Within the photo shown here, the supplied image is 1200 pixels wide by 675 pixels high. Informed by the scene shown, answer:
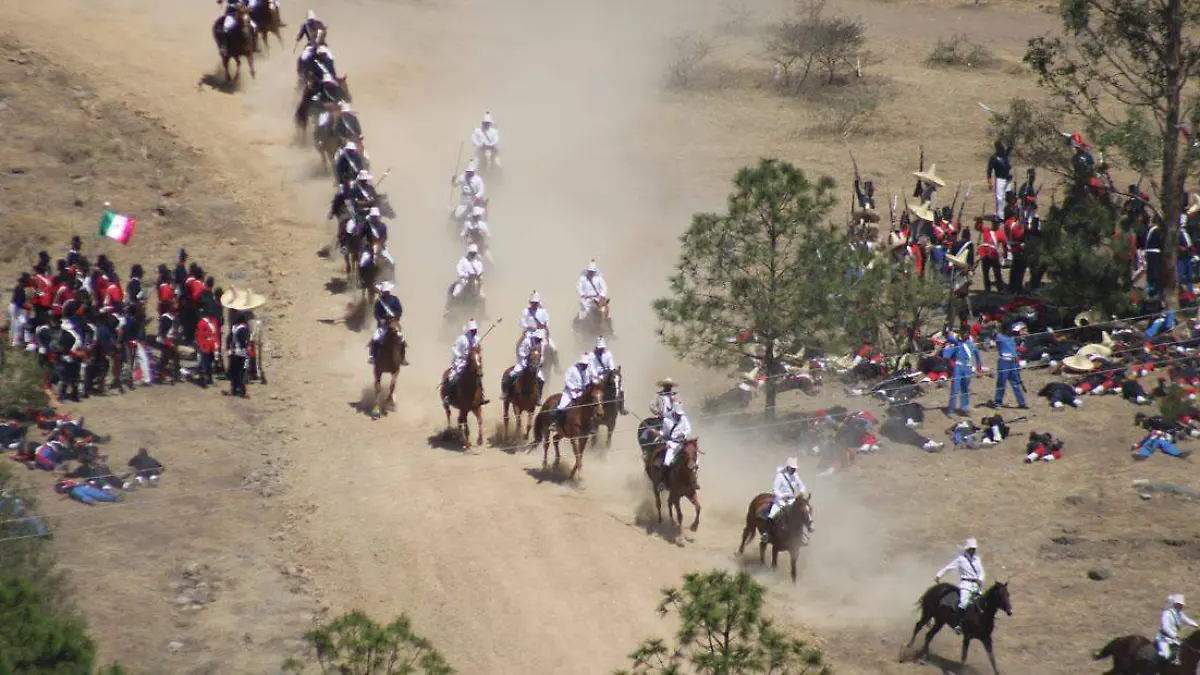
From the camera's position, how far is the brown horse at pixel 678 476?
29.4m

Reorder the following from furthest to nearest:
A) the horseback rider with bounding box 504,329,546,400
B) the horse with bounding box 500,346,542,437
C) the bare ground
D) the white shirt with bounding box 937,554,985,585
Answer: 1. the horseback rider with bounding box 504,329,546,400
2. the horse with bounding box 500,346,542,437
3. the bare ground
4. the white shirt with bounding box 937,554,985,585

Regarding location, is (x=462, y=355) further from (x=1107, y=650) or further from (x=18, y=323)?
(x=1107, y=650)

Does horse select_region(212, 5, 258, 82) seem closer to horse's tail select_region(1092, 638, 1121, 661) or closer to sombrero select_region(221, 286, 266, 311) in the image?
sombrero select_region(221, 286, 266, 311)

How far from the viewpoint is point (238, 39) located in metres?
45.8

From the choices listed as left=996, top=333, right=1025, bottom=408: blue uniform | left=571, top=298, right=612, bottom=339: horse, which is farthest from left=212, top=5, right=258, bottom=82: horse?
left=996, top=333, right=1025, bottom=408: blue uniform

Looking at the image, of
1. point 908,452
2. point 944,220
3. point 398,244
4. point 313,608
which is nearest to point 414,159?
point 398,244

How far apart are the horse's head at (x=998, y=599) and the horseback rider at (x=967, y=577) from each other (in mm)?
264

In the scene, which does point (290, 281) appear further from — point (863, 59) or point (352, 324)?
point (863, 59)

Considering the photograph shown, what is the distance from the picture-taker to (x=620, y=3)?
64625 mm

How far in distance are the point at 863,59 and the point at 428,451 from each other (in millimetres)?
30641

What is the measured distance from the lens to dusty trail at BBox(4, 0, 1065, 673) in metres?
27.6

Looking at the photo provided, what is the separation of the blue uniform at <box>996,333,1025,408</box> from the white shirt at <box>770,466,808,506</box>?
774 centimetres

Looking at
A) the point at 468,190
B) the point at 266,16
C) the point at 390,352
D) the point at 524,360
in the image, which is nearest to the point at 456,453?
the point at 524,360

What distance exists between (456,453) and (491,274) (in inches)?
396
